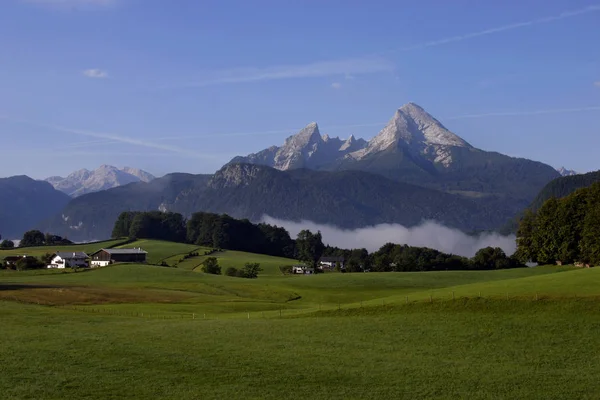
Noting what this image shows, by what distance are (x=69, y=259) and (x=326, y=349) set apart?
15448 centimetres

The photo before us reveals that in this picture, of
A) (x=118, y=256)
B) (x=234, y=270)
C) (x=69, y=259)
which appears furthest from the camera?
(x=118, y=256)

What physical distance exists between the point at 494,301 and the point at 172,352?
30954 mm

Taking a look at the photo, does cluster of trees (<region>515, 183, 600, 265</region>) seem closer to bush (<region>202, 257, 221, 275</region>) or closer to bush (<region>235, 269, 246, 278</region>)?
bush (<region>235, 269, 246, 278</region>)

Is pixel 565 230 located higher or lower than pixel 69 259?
higher

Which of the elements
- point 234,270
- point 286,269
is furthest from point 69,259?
point 286,269

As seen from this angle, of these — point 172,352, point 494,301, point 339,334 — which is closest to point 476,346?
point 339,334

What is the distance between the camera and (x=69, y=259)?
628 feet

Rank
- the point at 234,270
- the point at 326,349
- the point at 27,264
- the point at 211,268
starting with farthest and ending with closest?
the point at 211,268 < the point at 234,270 < the point at 27,264 < the point at 326,349

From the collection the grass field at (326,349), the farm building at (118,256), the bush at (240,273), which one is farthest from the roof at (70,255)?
the grass field at (326,349)

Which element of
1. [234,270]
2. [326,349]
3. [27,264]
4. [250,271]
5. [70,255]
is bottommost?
[326,349]

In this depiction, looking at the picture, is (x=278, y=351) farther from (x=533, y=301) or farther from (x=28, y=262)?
(x=28, y=262)

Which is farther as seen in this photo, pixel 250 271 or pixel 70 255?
pixel 70 255

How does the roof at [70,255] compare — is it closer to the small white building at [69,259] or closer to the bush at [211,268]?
the small white building at [69,259]

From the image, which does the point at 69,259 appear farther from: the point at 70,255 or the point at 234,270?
the point at 234,270
